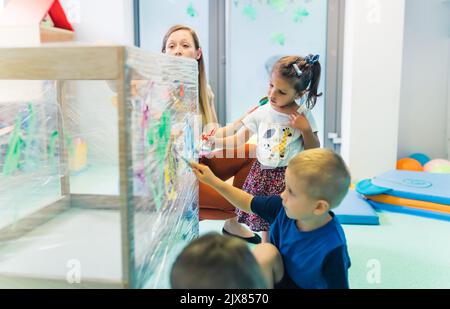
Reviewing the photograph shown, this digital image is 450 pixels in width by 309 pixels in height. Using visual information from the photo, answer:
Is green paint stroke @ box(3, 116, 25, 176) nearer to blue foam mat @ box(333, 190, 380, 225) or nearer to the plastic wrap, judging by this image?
the plastic wrap

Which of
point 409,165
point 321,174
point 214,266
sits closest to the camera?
point 214,266

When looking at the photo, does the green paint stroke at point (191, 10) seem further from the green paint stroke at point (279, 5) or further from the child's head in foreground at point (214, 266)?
the child's head in foreground at point (214, 266)

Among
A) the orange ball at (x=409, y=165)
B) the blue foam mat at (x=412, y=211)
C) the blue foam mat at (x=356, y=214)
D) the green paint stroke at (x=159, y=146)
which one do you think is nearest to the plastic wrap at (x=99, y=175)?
the green paint stroke at (x=159, y=146)

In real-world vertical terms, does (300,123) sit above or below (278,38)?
below

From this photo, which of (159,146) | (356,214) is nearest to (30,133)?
(159,146)

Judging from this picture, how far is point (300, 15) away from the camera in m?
3.06

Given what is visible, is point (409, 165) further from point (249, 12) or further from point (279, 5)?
point (249, 12)

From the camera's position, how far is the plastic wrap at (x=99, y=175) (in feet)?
2.75

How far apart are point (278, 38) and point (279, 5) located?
218 mm

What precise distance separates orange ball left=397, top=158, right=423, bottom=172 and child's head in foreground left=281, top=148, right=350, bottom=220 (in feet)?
6.56

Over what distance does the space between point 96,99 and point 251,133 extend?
1.78 ft

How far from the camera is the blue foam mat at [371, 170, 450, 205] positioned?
2043 millimetres
